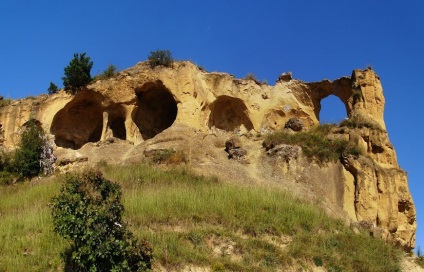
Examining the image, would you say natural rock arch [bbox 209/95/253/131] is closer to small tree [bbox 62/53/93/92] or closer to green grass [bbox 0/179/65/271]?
small tree [bbox 62/53/93/92]

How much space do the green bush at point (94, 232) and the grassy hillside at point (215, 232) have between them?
4.07 ft

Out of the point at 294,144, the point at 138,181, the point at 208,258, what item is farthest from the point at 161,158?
the point at 208,258

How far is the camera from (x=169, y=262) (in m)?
16.0

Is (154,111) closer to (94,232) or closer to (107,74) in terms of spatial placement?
(107,74)

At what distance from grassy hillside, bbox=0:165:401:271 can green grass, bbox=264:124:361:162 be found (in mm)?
4198

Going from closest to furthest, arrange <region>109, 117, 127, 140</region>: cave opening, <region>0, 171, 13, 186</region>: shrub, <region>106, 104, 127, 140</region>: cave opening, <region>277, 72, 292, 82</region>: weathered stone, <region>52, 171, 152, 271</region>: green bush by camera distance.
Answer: <region>52, 171, 152, 271</region>: green bush
<region>0, 171, 13, 186</region>: shrub
<region>106, 104, 127, 140</region>: cave opening
<region>109, 117, 127, 140</region>: cave opening
<region>277, 72, 292, 82</region>: weathered stone

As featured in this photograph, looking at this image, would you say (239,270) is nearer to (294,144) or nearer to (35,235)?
(35,235)

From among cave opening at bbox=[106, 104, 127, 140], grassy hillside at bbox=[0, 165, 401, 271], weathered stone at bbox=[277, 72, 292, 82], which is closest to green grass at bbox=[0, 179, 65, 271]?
grassy hillside at bbox=[0, 165, 401, 271]

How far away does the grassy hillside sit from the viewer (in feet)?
53.6

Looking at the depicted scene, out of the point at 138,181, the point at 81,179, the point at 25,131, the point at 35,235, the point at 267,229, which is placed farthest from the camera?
the point at 25,131

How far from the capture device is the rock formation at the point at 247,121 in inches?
1004

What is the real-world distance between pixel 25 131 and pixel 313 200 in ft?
43.4

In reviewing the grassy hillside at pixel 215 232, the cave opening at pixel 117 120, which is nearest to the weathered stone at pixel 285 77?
the cave opening at pixel 117 120

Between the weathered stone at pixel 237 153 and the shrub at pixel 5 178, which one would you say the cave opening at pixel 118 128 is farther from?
the weathered stone at pixel 237 153
